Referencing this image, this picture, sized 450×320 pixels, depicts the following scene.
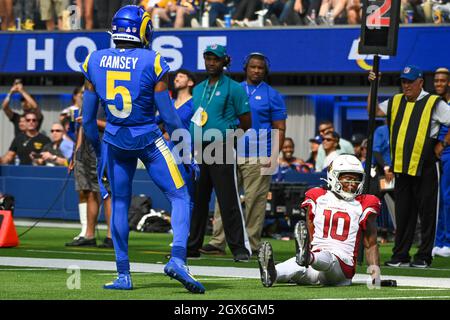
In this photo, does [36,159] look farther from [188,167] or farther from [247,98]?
[188,167]

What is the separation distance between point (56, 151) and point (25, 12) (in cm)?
428

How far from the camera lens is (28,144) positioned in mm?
25484

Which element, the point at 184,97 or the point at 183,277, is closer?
the point at 183,277

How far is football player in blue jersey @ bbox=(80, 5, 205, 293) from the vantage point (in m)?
10.8

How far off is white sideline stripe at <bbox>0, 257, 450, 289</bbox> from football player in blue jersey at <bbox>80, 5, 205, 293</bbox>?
6.28ft

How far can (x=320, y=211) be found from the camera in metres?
11.6

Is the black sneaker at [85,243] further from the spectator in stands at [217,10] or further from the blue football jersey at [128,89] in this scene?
the spectator in stands at [217,10]

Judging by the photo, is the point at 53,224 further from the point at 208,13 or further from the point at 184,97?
the point at 184,97

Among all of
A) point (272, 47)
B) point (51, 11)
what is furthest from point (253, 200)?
point (51, 11)

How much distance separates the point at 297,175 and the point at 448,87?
5951 millimetres

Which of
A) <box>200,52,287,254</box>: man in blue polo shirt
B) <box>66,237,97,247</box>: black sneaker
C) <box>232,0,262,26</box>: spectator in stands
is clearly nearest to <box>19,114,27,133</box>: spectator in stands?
<box>232,0,262,26</box>: spectator in stands

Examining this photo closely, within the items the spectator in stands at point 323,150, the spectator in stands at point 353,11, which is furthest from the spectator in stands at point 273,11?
the spectator in stands at point 323,150
